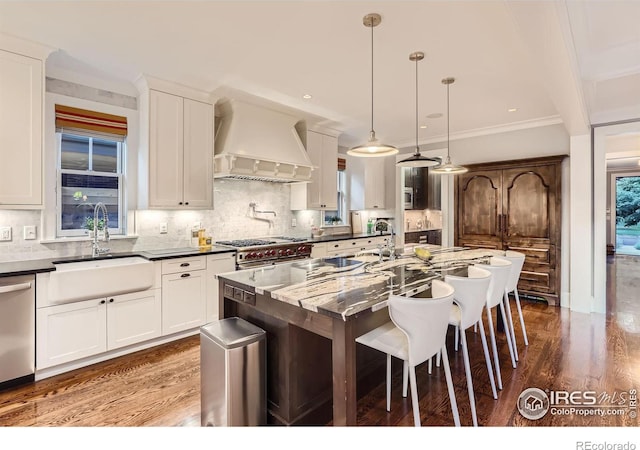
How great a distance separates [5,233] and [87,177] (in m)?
0.85

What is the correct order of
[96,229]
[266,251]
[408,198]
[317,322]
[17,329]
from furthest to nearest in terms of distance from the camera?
1. [408,198]
2. [266,251]
3. [96,229]
4. [17,329]
5. [317,322]

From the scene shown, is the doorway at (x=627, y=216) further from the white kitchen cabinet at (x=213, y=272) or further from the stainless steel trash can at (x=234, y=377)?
the stainless steel trash can at (x=234, y=377)

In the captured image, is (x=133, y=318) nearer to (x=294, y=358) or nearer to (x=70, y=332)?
(x=70, y=332)

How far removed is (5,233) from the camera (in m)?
2.82

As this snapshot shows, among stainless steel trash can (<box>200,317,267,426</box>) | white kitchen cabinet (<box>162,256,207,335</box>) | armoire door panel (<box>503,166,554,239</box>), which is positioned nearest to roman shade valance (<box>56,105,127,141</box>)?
white kitchen cabinet (<box>162,256,207,335</box>)

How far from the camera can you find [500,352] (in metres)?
3.07

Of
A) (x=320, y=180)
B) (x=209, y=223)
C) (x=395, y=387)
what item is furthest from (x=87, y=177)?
(x=395, y=387)

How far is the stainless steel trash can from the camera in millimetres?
1793

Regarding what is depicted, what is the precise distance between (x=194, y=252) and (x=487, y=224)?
14.0 feet

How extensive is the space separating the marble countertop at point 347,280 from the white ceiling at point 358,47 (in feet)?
5.28

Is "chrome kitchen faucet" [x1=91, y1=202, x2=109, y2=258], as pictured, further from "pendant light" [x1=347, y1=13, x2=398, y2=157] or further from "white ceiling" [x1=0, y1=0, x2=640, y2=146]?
"pendant light" [x1=347, y1=13, x2=398, y2=157]
